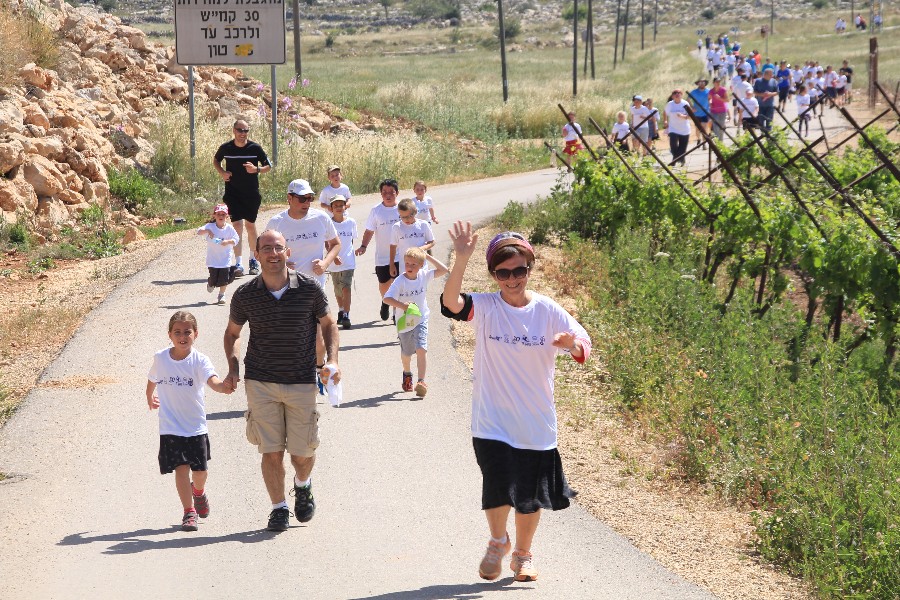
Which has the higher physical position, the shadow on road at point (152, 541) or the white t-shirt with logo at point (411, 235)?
the white t-shirt with logo at point (411, 235)

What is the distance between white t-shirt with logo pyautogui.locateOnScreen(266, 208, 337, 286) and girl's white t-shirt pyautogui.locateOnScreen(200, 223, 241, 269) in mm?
3217

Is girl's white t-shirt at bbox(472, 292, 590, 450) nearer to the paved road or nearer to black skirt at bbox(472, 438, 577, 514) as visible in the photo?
black skirt at bbox(472, 438, 577, 514)

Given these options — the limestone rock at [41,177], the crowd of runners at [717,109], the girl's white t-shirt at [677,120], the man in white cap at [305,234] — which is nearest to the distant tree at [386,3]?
the crowd of runners at [717,109]

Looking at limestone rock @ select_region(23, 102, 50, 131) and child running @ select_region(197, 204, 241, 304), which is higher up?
limestone rock @ select_region(23, 102, 50, 131)

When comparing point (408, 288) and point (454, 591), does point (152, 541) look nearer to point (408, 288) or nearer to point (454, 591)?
point (454, 591)

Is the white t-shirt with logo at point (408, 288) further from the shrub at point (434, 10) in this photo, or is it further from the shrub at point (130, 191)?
the shrub at point (434, 10)

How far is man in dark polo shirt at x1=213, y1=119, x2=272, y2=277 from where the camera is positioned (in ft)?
52.1

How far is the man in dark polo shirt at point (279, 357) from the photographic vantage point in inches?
292

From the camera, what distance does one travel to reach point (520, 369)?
6.45 meters

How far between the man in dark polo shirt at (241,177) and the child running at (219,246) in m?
1.37

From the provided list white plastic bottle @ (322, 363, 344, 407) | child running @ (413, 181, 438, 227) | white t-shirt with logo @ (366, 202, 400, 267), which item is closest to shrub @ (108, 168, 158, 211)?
child running @ (413, 181, 438, 227)

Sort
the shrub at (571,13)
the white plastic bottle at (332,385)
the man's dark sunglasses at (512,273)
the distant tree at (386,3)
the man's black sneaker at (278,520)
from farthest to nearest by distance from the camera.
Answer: the distant tree at (386,3)
the shrub at (571,13)
the man's black sneaker at (278,520)
the white plastic bottle at (332,385)
the man's dark sunglasses at (512,273)

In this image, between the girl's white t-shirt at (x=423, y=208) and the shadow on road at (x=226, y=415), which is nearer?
the shadow on road at (x=226, y=415)

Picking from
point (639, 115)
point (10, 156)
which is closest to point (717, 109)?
point (639, 115)
